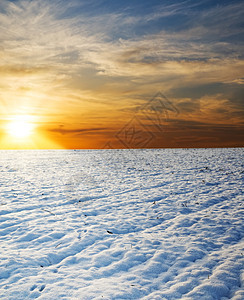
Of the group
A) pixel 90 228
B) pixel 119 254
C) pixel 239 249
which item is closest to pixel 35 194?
pixel 90 228

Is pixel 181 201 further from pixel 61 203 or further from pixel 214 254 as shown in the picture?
pixel 61 203

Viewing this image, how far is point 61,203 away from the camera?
31.7 feet

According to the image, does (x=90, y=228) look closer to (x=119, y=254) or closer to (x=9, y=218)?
(x=119, y=254)

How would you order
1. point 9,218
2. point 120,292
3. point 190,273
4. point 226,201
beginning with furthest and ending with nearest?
point 226,201 → point 9,218 → point 190,273 → point 120,292

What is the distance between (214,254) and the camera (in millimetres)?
5465

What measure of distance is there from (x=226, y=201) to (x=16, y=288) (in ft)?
30.3

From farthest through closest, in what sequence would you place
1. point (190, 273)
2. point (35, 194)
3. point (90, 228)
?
point (35, 194), point (90, 228), point (190, 273)

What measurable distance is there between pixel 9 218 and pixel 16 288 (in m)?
4.15

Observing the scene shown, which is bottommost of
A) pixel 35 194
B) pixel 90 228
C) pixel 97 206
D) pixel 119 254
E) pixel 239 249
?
pixel 239 249

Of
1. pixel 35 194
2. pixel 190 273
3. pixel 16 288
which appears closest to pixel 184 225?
pixel 190 273

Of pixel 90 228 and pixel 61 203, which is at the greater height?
pixel 61 203

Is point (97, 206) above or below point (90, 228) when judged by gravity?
above

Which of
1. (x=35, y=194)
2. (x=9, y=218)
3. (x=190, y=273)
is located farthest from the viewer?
(x=35, y=194)

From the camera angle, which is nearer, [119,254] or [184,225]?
[119,254]
